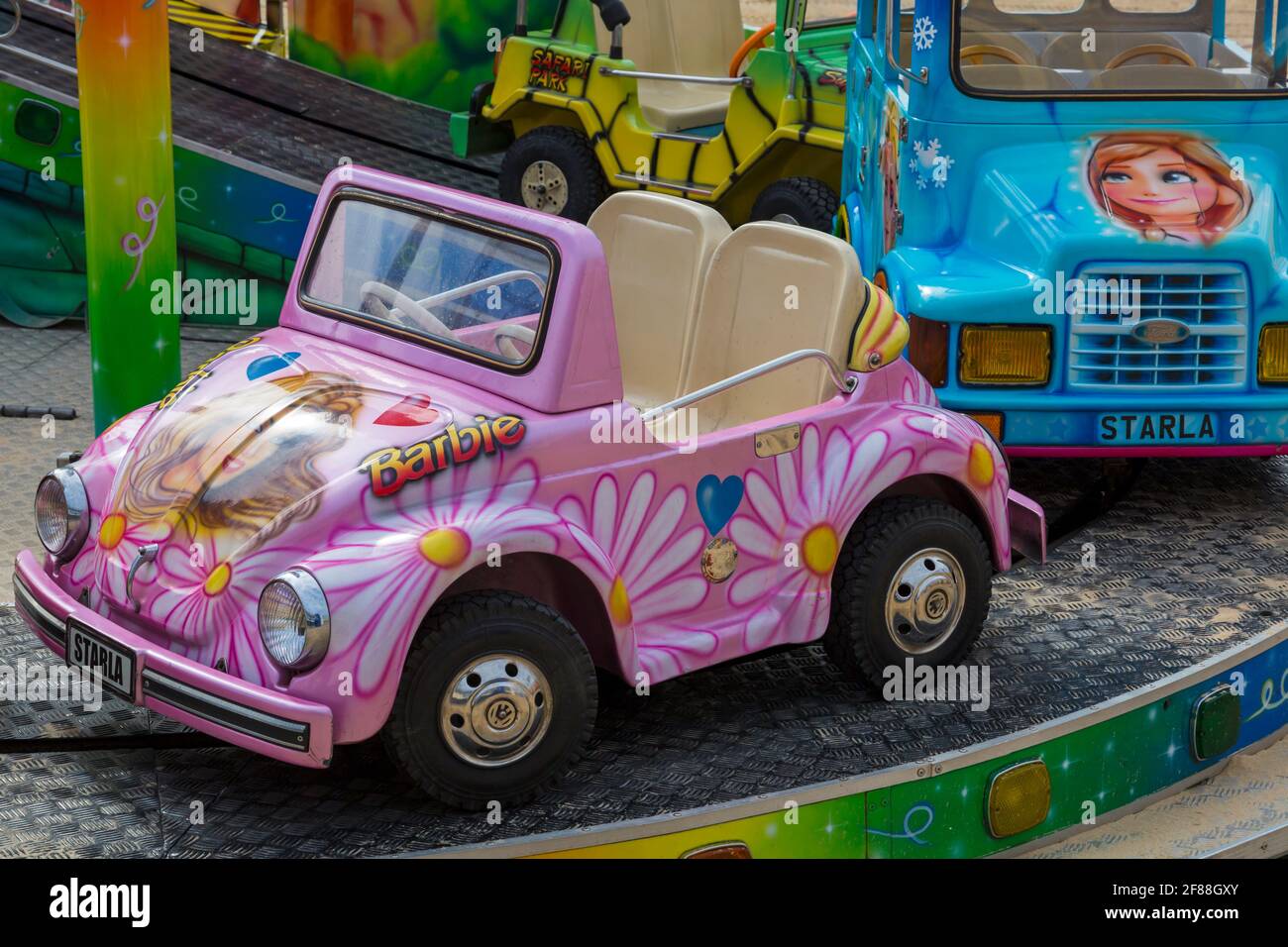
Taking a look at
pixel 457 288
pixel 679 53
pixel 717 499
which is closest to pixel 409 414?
pixel 457 288

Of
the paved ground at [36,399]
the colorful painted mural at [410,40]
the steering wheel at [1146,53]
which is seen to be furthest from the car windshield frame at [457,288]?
the colorful painted mural at [410,40]

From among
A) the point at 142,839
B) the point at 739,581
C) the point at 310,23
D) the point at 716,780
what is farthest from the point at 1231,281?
the point at 310,23

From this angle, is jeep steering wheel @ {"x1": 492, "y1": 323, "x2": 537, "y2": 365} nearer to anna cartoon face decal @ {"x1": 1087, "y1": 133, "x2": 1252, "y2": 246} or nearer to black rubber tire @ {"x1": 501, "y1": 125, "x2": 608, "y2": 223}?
anna cartoon face decal @ {"x1": 1087, "y1": 133, "x2": 1252, "y2": 246}

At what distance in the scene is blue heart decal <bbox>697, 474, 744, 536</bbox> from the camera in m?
4.08

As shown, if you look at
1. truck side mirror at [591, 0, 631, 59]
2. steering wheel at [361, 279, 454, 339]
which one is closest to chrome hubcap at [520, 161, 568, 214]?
truck side mirror at [591, 0, 631, 59]

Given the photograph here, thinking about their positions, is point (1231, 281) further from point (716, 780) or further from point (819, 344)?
point (716, 780)

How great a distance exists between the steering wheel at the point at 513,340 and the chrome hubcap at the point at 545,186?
17.3 ft

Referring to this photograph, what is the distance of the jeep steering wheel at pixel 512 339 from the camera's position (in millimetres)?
3984

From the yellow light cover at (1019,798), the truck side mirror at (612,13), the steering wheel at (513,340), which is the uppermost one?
the truck side mirror at (612,13)

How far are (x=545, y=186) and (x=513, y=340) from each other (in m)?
5.45

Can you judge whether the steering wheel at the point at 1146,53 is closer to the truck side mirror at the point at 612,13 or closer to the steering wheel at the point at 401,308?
the truck side mirror at the point at 612,13

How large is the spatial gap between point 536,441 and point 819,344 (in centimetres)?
96

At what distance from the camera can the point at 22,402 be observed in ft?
23.0

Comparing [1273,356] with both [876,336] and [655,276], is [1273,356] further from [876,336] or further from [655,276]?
[655,276]
